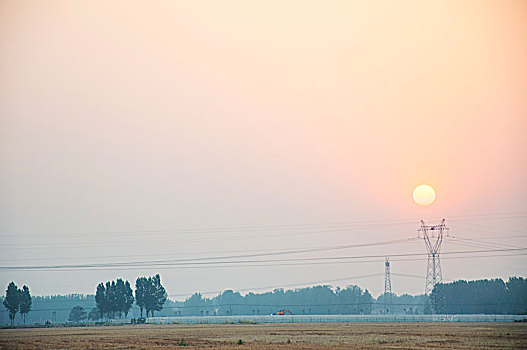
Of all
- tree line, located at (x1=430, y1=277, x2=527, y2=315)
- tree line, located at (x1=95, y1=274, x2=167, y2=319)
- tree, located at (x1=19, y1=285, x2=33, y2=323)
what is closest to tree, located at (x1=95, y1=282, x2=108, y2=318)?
tree line, located at (x1=95, y1=274, x2=167, y2=319)

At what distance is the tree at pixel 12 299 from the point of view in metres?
146

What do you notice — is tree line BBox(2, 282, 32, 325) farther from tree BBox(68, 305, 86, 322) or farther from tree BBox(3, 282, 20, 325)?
tree BBox(68, 305, 86, 322)

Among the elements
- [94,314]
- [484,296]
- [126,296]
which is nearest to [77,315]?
[94,314]

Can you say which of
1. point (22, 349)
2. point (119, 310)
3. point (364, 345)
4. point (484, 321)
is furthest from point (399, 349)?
point (119, 310)

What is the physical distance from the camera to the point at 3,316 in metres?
188

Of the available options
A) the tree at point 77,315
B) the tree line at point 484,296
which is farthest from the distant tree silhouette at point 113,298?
the tree line at point 484,296

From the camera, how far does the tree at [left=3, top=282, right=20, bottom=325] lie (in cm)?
14638

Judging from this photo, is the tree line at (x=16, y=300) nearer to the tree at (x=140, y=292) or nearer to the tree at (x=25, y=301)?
the tree at (x=25, y=301)

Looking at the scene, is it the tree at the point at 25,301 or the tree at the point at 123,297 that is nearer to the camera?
the tree at the point at 25,301

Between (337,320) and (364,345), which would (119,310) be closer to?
(337,320)

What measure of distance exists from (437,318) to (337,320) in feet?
65.6

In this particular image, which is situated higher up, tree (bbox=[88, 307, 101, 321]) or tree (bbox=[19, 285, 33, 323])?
tree (bbox=[19, 285, 33, 323])

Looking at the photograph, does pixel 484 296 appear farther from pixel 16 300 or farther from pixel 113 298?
pixel 16 300

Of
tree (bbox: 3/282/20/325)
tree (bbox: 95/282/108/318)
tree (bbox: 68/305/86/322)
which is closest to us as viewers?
tree (bbox: 3/282/20/325)
